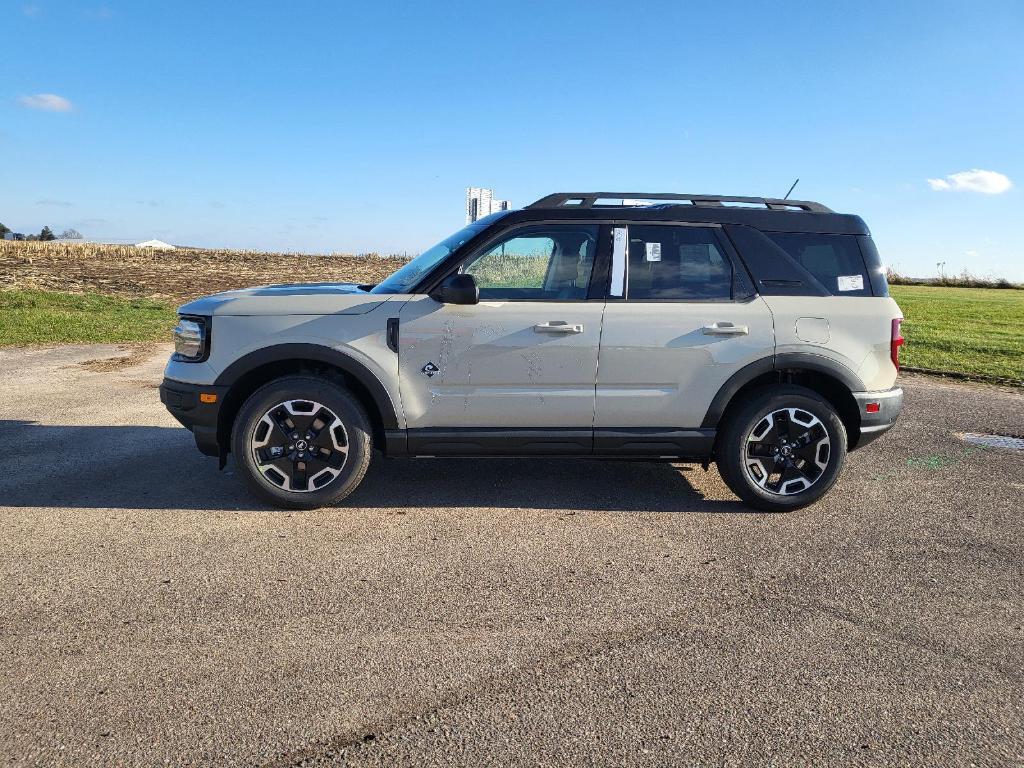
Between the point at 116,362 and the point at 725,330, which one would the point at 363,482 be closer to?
the point at 725,330

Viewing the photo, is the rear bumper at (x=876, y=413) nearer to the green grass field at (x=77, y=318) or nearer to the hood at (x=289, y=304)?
the hood at (x=289, y=304)

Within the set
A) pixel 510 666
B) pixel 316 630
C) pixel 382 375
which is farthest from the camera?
pixel 382 375

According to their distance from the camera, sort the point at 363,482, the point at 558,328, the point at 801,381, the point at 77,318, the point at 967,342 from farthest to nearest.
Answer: the point at 77,318 → the point at 967,342 → the point at 363,482 → the point at 801,381 → the point at 558,328

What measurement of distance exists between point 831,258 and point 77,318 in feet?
50.9

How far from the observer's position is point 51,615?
3275 millimetres

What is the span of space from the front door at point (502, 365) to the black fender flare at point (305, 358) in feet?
0.54

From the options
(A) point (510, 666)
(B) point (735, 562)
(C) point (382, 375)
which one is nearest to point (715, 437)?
(B) point (735, 562)

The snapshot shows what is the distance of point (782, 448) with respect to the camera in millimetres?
4875

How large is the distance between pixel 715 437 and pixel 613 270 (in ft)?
4.10

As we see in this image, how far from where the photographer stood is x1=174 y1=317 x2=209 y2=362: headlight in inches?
184

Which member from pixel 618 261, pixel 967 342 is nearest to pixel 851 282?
pixel 618 261

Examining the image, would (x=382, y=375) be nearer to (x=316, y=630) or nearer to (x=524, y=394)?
(x=524, y=394)

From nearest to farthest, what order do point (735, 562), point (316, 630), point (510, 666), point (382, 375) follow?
point (510, 666), point (316, 630), point (735, 562), point (382, 375)

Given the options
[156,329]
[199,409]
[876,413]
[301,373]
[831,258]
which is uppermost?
[831,258]
